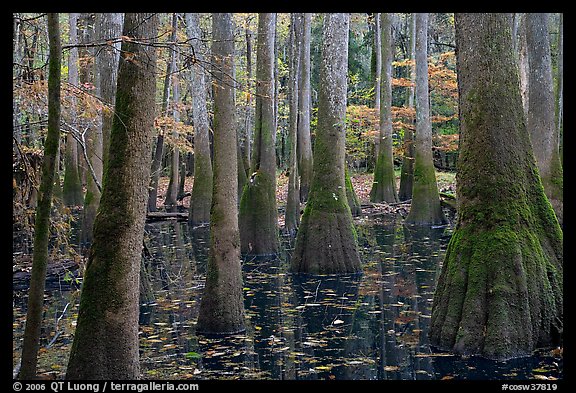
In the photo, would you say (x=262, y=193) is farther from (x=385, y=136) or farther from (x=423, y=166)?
(x=385, y=136)

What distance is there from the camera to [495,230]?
21.6 feet

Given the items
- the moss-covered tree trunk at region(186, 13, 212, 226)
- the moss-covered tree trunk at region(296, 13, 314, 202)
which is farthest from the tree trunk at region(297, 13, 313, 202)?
the moss-covered tree trunk at region(186, 13, 212, 226)

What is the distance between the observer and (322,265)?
11078 millimetres

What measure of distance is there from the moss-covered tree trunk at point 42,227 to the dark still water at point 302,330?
1.48 m

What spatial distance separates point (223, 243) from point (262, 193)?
19.0ft

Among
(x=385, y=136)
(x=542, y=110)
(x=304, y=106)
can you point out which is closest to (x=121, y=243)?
(x=542, y=110)

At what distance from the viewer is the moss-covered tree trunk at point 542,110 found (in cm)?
1268

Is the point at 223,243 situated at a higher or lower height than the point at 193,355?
higher

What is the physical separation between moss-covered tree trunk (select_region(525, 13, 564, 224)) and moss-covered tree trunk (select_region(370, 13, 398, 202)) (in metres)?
9.48

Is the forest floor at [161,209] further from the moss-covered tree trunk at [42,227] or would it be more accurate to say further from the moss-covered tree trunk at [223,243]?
the moss-covered tree trunk at [223,243]

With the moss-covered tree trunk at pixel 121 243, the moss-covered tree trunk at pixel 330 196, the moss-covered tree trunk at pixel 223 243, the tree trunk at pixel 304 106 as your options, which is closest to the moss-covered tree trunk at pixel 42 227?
the moss-covered tree trunk at pixel 121 243

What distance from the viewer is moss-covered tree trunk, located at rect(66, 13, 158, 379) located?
4926mm
